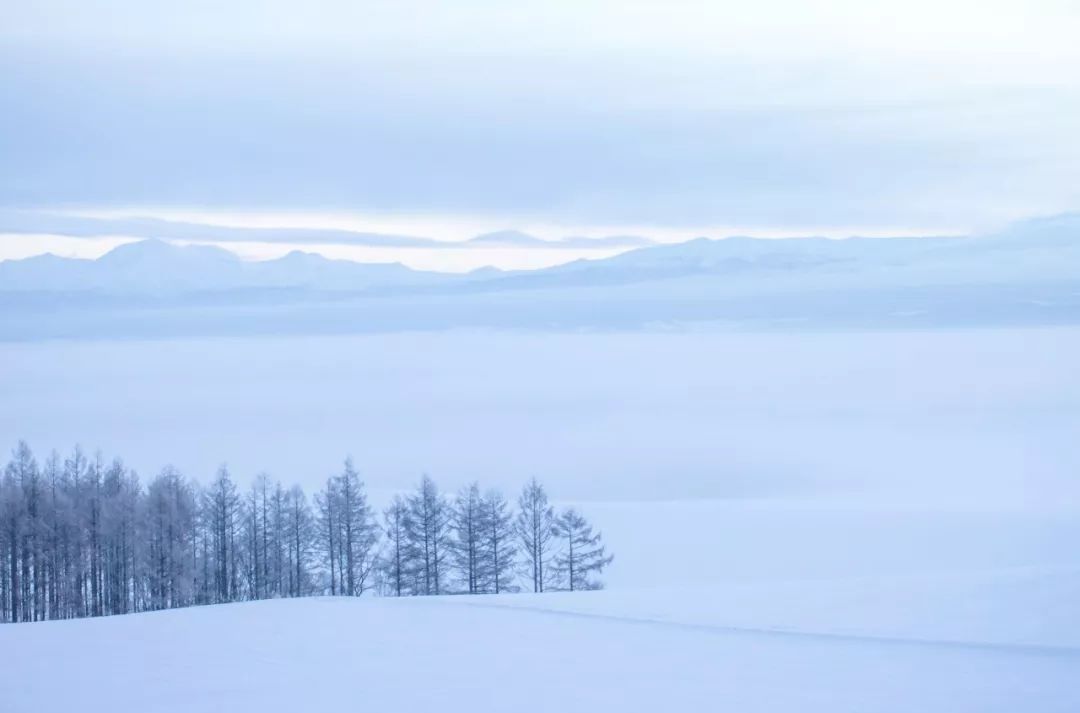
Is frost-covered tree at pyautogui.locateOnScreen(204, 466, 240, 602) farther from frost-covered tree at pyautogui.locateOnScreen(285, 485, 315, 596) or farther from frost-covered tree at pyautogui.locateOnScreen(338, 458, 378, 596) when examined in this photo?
frost-covered tree at pyautogui.locateOnScreen(338, 458, 378, 596)

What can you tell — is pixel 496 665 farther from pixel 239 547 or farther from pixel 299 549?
pixel 239 547

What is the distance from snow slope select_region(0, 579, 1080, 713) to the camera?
5.75 meters

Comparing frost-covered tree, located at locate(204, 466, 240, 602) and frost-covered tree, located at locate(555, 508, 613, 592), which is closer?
frost-covered tree, located at locate(555, 508, 613, 592)

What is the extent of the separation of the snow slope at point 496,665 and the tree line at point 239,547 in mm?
6703

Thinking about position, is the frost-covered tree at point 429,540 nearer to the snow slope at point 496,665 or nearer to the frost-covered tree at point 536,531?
the frost-covered tree at point 536,531

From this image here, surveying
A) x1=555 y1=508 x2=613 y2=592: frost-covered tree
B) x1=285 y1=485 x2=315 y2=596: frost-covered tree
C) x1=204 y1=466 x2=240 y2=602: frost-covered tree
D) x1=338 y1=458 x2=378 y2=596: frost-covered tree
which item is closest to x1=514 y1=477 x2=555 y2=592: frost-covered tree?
x1=555 y1=508 x2=613 y2=592: frost-covered tree

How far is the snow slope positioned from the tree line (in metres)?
6.70

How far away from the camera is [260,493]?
19.1m

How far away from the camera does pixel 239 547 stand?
1602 cm

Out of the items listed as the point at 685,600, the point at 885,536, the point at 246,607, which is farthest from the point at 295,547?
the point at 885,536

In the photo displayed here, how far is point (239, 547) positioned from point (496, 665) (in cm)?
1054

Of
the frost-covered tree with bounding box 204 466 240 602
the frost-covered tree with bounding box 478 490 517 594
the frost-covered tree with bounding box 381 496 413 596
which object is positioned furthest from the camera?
the frost-covered tree with bounding box 204 466 240 602

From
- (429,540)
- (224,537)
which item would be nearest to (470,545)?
(429,540)

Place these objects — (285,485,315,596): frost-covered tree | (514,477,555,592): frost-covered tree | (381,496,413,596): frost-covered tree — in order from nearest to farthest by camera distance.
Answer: (381,496,413,596): frost-covered tree < (514,477,555,592): frost-covered tree < (285,485,315,596): frost-covered tree
